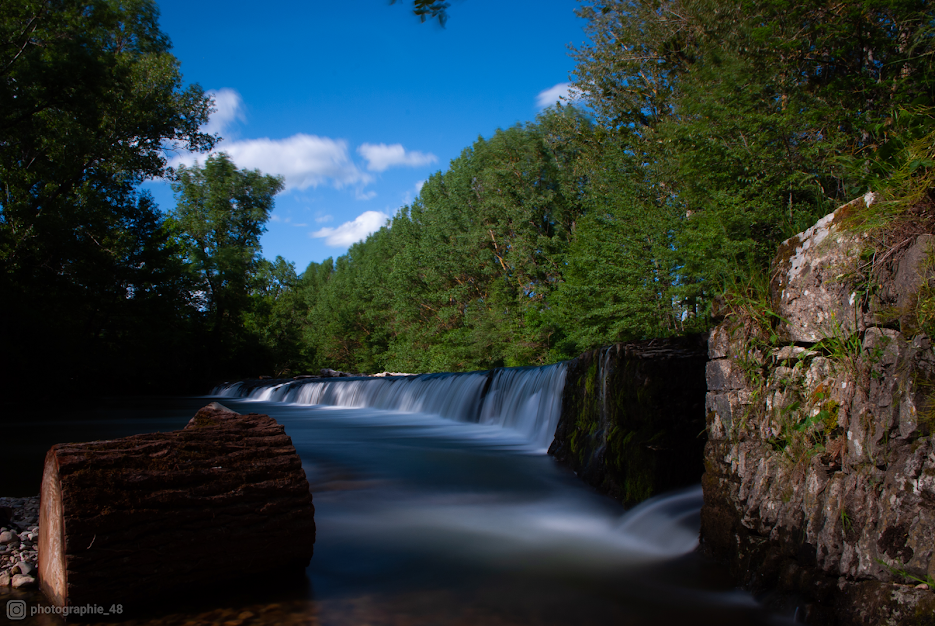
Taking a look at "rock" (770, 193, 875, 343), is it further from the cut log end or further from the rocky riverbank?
the rocky riverbank

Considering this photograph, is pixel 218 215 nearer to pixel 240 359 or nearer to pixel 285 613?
pixel 240 359

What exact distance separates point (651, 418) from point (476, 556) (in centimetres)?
225

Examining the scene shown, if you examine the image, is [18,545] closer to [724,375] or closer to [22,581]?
[22,581]

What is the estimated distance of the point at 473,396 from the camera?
13992 mm

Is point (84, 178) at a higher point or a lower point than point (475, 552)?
higher

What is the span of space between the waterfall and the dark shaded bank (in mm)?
2711

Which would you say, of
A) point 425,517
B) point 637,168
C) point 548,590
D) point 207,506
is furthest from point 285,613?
point 637,168

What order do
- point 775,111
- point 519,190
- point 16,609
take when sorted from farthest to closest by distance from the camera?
point 519,190 → point 775,111 → point 16,609

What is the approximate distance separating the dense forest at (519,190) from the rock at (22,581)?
4.74 metres

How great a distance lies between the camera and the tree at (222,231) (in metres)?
34.8

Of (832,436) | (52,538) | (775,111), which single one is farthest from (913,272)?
(775,111)

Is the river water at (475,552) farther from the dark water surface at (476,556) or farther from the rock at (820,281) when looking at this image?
the rock at (820,281)

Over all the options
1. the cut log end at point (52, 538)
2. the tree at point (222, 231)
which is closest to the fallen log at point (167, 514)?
the cut log end at point (52, 538)

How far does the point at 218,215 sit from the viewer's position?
37156 mm
